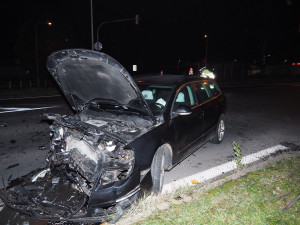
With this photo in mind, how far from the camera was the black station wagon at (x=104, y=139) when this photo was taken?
3.31 meters

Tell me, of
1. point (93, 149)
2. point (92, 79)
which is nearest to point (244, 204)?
point (93, 149)

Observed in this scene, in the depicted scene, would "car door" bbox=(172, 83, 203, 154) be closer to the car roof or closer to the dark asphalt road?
the car roof

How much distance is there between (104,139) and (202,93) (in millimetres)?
2730

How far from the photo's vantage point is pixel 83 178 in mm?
3738

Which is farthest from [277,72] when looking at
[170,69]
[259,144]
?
[259,144]

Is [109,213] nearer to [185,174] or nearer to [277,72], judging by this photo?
[185,174]

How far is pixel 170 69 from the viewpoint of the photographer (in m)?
37.7

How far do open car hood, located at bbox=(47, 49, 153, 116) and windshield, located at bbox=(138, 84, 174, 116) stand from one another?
1.27 ft

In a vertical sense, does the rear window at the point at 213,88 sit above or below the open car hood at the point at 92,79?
below

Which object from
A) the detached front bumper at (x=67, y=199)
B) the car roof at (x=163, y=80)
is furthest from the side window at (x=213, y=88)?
the detached front bumper at (x=67, y=199)

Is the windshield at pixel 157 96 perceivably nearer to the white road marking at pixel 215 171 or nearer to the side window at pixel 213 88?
the white road marking at pixel 215 171

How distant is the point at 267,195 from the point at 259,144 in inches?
130

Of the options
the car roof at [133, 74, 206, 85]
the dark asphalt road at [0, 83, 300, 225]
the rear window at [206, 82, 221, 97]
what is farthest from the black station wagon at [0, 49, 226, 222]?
the rear window at [206, 82, 221, 97]

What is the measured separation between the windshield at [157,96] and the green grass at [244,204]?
4.83 ft
